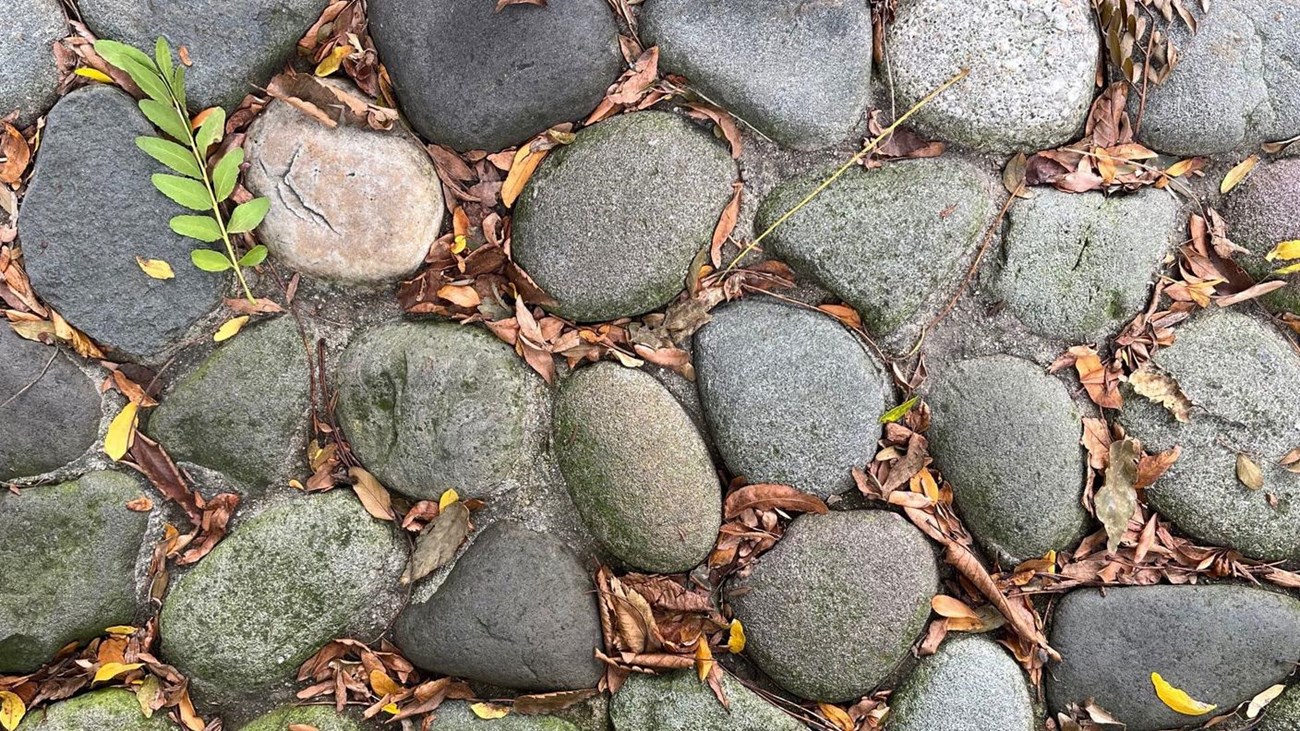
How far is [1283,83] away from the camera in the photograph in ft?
7.14

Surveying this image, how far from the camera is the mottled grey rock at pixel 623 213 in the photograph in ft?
6.81

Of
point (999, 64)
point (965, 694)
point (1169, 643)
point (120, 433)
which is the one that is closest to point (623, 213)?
point (999, 64)

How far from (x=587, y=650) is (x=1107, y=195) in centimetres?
171

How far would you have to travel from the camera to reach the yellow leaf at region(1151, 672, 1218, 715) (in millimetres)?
2090

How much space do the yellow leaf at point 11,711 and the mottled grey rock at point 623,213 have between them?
159cm

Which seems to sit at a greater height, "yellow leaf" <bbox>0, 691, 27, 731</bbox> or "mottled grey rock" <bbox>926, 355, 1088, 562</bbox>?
"mottled grey rock" <bbox>926, 355, 1088, 562</bbox>

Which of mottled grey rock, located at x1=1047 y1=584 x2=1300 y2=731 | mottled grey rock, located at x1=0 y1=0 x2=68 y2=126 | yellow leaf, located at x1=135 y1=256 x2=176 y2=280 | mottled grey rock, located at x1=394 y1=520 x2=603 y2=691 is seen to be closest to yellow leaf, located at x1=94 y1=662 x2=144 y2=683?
mottled grey rock, located at x1=394 y1=520 x2=603 y2=691

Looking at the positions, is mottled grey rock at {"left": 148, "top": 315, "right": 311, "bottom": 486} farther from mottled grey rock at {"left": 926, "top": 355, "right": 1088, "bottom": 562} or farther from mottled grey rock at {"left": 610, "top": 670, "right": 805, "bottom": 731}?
mottled grey rock at {"left": 926, "top": 355, "right": 1088, "bottom": 562}

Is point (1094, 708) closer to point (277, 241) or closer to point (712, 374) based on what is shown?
point (712, 374)

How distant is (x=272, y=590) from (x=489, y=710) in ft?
1.97

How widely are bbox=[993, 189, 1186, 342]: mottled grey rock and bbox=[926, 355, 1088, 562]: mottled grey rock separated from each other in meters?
0.15

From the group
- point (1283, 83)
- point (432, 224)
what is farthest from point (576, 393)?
point (1283, 83)

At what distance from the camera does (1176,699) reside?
210cm

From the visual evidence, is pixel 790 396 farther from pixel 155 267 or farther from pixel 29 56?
pixel 29 56
